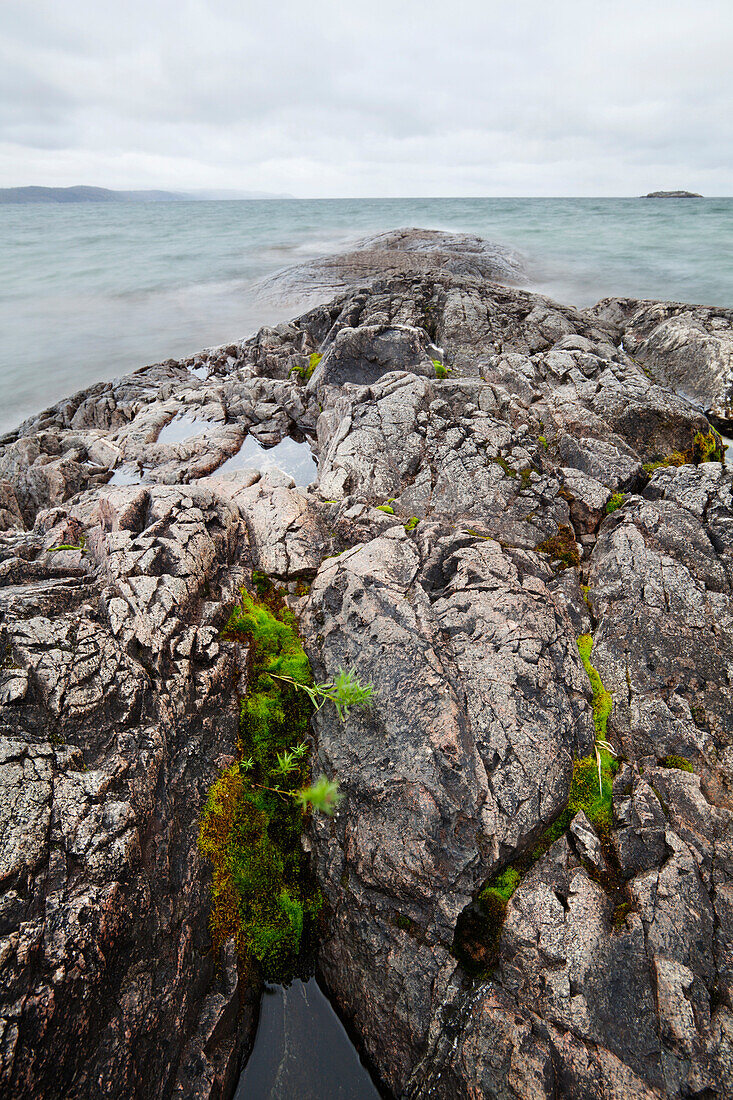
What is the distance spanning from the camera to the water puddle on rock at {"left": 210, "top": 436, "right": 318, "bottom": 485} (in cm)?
1271

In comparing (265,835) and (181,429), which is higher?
(181,429)

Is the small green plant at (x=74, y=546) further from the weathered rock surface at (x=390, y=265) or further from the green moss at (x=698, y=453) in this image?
the weathered rock surface at (x=390, y=265)

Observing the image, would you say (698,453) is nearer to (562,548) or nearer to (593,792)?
(562,548)

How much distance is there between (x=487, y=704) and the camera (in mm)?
5582

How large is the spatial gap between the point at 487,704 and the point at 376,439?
21.0ft

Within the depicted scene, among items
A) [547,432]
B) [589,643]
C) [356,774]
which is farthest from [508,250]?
[356,774]

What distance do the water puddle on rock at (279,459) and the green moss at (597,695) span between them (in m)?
7.71

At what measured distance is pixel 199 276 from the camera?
128 ft

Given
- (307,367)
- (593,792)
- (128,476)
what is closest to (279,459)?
(128,476)

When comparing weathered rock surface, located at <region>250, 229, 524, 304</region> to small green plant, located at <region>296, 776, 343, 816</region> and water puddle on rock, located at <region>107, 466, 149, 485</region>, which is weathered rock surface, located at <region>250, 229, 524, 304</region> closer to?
water puddle on rock, located at <region>107, 466, 149, 485</region>

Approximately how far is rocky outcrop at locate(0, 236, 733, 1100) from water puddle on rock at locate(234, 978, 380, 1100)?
22 cm

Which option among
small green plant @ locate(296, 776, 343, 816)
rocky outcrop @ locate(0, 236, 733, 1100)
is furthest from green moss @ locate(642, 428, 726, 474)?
small green plant @ locate(296, 776, 343, 816)

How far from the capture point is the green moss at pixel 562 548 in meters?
8.04

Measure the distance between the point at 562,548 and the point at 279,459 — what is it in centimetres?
812
